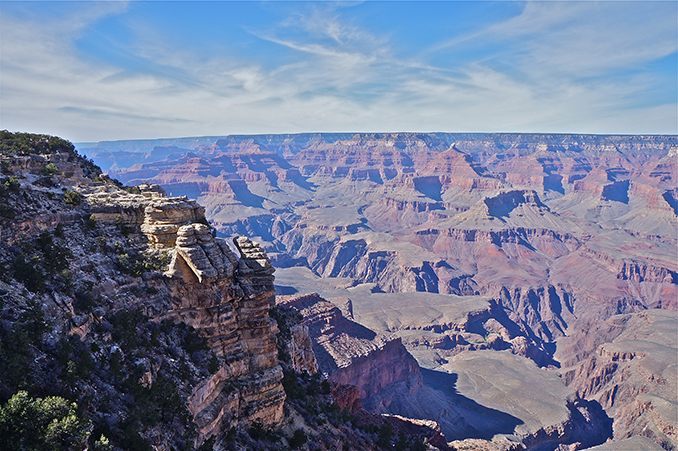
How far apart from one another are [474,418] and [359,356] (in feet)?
93.3

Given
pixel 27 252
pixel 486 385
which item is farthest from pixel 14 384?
pixel 486 385

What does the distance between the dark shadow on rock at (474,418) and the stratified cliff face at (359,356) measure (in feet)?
28.5

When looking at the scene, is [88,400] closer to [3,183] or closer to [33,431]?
[33,431]

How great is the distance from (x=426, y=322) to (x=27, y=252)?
411 feet

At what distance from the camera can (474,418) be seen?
3369 inches

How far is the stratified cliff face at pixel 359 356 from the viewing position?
79.9 m

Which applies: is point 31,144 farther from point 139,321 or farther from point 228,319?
point 228,319

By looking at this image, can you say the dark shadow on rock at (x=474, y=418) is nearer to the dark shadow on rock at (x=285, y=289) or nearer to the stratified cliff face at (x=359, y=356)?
the stratified cliff face at (x=359, y=356)

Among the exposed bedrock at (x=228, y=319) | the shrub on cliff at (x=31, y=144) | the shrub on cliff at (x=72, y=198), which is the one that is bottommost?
the exposed bedrock at (x=228, y=319)

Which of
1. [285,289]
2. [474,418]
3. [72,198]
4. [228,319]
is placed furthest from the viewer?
[285,289]

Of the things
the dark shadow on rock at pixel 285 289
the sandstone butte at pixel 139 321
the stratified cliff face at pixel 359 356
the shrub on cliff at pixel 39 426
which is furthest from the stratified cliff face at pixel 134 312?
the dark shadow on rock at pixel 285 289

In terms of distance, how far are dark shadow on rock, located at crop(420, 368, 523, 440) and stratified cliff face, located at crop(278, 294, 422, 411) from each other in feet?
28.5

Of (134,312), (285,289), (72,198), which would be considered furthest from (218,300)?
(285,289)

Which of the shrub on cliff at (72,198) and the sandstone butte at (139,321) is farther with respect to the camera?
the shrub on cliff at (72,198)
